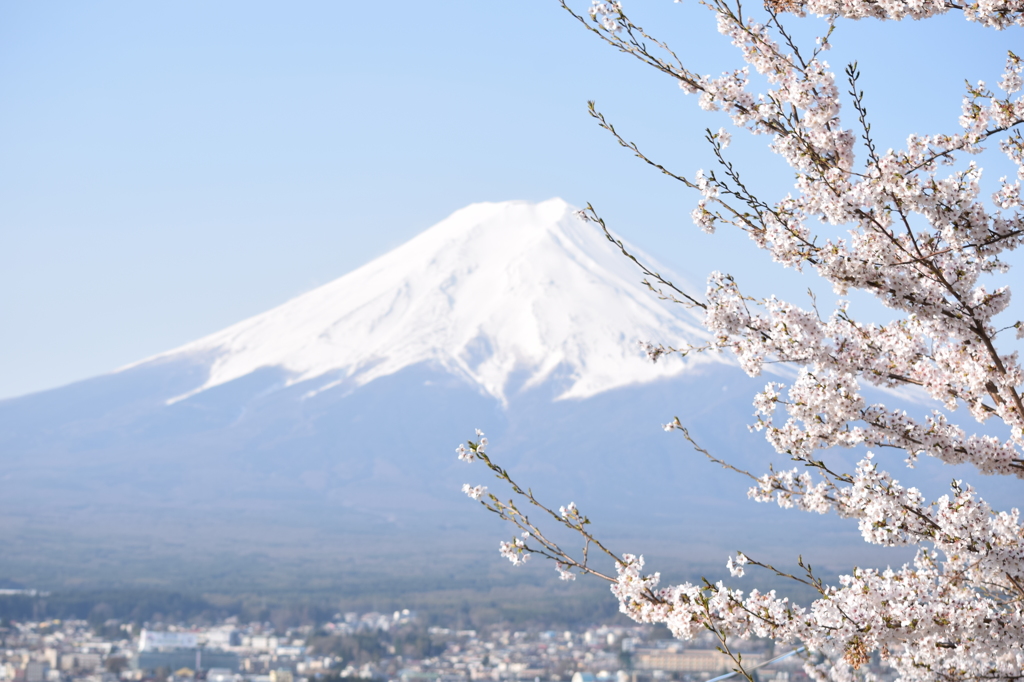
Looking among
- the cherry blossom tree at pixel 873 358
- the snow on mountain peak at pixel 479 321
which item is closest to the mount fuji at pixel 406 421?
the snow on mountain peak at pixel 479 321

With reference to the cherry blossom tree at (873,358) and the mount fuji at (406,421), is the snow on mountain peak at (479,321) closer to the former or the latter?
the mount fuji at (406,421)

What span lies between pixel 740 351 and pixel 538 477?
3512 inches

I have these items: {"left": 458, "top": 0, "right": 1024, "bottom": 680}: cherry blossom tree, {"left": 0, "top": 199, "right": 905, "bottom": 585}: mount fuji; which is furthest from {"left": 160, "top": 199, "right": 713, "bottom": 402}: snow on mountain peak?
{"left": 458, "top": 0, "right": 1024, "bottom": 680}: cherry blossom tree

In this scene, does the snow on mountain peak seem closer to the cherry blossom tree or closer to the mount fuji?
the mount fuji

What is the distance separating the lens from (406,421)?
104 m

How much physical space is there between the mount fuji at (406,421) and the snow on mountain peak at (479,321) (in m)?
0.32

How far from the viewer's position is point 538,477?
91250 millimetres

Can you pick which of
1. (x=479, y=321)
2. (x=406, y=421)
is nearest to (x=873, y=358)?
(x=406, y=421)

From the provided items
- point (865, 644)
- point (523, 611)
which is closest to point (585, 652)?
point (523, 611)

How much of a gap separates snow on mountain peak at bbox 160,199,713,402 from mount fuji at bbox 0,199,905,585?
0.32 metres

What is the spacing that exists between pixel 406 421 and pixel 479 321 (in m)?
22.2

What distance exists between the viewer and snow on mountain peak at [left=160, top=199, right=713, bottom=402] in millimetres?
113625

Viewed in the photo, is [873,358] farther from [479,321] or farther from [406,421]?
[479,321]

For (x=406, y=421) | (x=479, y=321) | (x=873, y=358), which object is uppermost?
(x=479, y=321)
